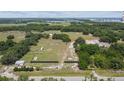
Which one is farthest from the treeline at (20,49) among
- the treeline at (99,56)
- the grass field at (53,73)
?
the treeline at (99,56)

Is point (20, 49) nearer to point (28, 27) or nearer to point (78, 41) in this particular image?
point (28, 27)

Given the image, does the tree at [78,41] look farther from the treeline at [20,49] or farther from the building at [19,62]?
the building at [19,62]

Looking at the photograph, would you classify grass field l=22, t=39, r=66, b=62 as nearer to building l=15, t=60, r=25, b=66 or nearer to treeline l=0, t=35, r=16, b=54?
building l=15, t=60, r=25, b=66

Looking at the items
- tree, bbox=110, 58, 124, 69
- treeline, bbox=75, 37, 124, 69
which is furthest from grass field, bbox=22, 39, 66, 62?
tree, bbox=110, 58, 124, 69

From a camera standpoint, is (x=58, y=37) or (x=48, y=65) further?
(x=58, y=37)

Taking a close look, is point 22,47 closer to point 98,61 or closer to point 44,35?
point 44,35

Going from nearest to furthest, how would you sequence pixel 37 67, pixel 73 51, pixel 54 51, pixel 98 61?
pixel 37 67, pixel 54 51, pixel 98 61, pixel 73 51
